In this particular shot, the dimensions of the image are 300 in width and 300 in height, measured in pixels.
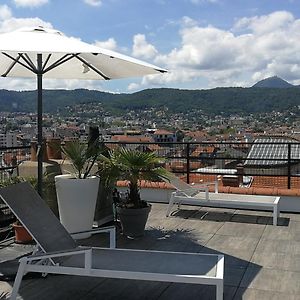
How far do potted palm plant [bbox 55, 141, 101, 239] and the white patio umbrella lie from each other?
0.58 m

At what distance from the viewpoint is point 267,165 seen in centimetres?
1133

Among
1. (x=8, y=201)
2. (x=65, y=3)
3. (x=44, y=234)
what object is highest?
(x=65, y=3)

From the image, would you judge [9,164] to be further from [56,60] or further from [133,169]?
[133,169]

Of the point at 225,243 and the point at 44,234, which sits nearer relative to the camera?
the point at 44,234

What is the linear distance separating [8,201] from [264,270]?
242 cm

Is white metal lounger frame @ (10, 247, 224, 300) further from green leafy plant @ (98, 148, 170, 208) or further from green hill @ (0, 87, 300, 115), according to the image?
green hill @ (0, 87, 300, 115)

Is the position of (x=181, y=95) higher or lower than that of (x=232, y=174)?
higher

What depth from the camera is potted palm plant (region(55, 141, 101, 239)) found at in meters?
5.70

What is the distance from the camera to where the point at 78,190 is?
569 centimetres

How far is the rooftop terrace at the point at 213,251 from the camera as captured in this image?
389cm

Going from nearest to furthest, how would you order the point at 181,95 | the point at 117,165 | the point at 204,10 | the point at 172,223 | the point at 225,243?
the point at 225,243, the point at 117,165, the point at 172,223, the point at 204,10, the point at 181,95

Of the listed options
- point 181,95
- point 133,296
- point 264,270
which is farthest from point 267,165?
point 181,95

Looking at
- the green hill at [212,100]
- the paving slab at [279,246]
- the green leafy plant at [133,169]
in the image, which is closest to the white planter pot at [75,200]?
the green leafy plant at [133,169]

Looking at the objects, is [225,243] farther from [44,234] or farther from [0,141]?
[0,141]
